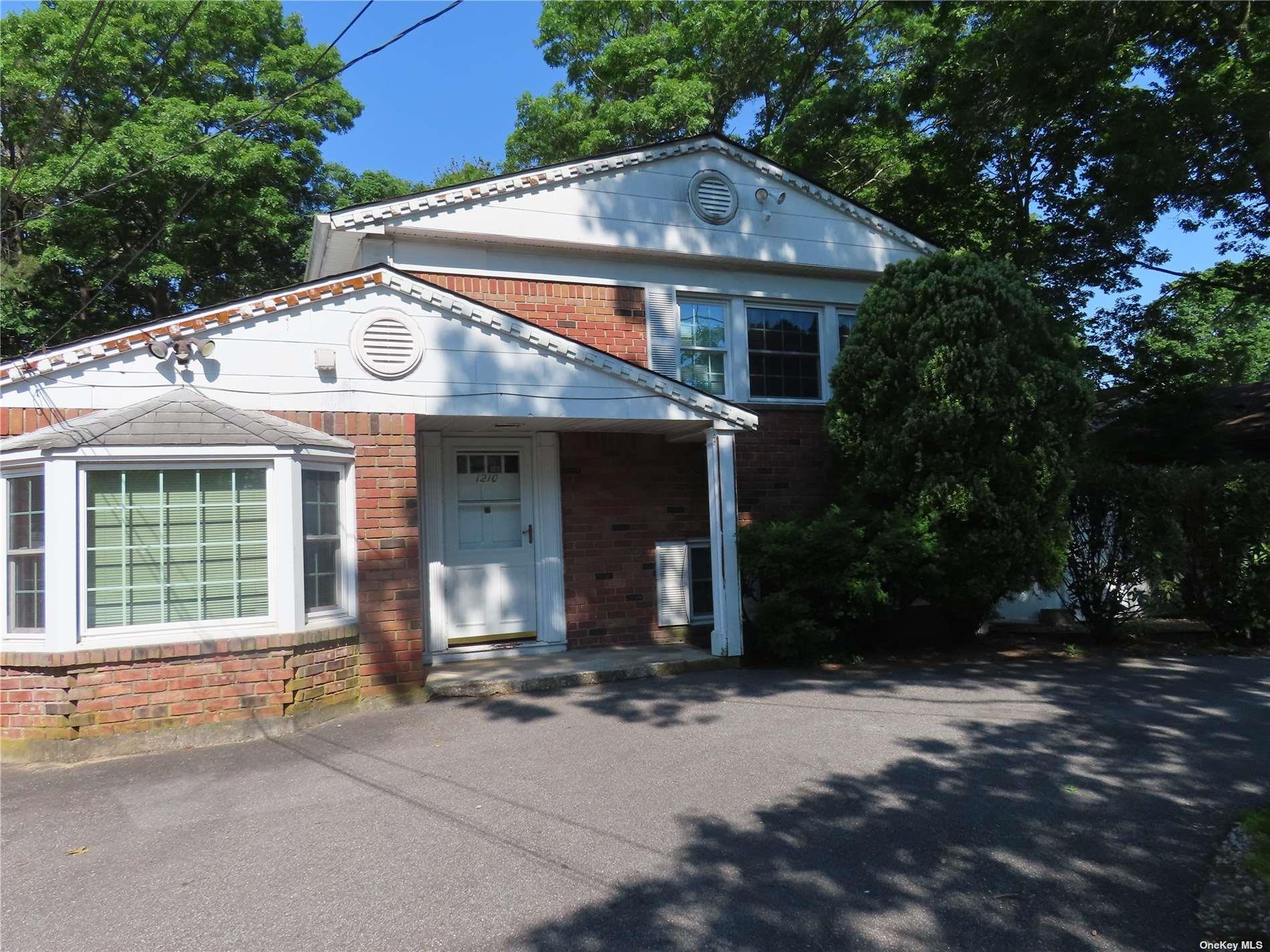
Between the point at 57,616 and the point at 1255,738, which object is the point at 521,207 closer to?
the point at 57,616

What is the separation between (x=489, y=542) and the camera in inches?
344

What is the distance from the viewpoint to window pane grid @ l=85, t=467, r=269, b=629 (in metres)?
6.00

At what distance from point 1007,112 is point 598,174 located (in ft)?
25.7

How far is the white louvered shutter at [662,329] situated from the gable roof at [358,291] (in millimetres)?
1568

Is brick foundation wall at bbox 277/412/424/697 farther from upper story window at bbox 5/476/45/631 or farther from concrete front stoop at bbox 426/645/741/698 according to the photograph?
upper story window at bbox 5/476/45/631

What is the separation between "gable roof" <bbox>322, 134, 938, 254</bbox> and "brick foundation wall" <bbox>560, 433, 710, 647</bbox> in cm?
290

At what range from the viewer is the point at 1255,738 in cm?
563

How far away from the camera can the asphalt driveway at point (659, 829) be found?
330 cm

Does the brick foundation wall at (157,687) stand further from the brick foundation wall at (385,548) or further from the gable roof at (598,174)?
the gable roof at (598,174)

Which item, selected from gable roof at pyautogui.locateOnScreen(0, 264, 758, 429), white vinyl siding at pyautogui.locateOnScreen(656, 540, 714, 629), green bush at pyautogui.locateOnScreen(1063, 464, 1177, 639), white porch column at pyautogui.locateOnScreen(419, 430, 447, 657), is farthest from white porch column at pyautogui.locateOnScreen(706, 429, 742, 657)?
green bush at pyautogui.locateOnScreen(1063, 464, 1177, 639)

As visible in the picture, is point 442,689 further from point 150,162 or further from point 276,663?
point 150,162

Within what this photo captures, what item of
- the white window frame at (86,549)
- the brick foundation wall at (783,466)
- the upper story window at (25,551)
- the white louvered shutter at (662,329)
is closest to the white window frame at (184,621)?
the white window frame at (86,549)

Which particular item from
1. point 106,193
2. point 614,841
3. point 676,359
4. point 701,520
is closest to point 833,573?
point 701,520

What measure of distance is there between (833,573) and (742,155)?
5705 millimetres
